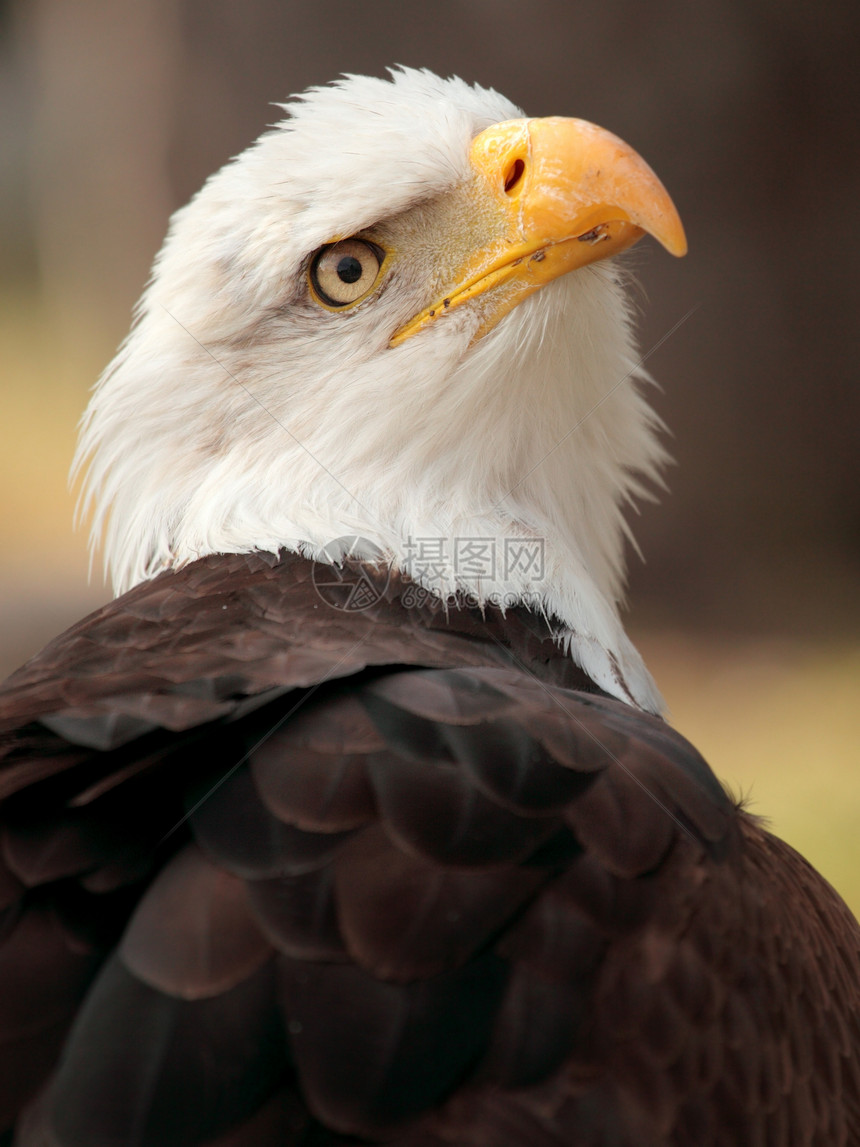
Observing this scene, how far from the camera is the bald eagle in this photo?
1143mm

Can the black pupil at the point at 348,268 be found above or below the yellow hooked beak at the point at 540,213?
below

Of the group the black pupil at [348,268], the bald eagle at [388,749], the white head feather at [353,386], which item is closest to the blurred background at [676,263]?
the white head feather at [353,386]

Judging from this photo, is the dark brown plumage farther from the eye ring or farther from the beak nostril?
the beak nostril

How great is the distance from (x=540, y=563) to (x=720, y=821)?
2.35 feet

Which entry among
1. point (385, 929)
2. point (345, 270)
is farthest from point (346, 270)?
point (385, 929)

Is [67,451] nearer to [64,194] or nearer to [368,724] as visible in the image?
[64,194]

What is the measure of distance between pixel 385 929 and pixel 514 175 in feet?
4.64

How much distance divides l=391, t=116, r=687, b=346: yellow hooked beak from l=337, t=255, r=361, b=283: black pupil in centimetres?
14

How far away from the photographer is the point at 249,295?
205 centimetres

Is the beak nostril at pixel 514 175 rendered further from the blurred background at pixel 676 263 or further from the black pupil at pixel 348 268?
the blurred background at pixel 676 263

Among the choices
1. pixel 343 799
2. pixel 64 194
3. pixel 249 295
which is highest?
pixel 64 194

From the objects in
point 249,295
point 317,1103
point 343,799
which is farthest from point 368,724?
point 249,295

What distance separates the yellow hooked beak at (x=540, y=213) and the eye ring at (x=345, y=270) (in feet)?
0.37

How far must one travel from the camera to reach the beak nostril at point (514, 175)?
1987 millimetres
